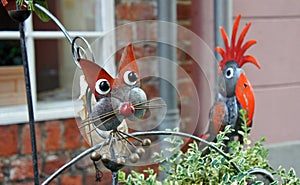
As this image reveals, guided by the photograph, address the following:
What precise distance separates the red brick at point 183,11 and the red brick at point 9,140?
2.93 ft

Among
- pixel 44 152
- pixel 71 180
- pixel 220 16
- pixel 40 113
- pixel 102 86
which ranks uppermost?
pixel 220 16

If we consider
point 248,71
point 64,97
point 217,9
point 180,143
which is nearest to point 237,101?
point 180,143

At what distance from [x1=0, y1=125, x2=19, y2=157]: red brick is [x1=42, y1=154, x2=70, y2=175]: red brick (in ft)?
0.46

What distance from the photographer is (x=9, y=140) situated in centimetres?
168

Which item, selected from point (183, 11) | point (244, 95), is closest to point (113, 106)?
point (244, 95)

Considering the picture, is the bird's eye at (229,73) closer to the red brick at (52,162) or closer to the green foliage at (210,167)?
the green foliage at (210,167)

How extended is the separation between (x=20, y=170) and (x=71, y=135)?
24 cm

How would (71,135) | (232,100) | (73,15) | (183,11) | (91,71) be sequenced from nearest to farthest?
(91,71)
(232,100)
(71,135)
(183,11)
(73,15)

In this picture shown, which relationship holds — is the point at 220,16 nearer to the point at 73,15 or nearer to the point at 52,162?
the point at 73,15

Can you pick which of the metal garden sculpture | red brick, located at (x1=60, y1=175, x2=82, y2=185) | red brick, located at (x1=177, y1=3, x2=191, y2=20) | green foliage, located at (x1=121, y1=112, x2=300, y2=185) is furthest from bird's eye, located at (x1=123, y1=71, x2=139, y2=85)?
red brick, located at (x1=177, y1=3, x2=191, y2=20)

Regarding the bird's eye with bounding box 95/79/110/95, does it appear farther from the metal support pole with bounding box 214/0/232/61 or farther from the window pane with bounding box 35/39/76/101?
the window pane with bounding box 35/39/76/101

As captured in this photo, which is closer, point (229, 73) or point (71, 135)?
point (229, 73)

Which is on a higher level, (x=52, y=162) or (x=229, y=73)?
(x=229, y=73)

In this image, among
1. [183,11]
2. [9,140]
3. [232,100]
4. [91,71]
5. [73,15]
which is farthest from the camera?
[73,15]
